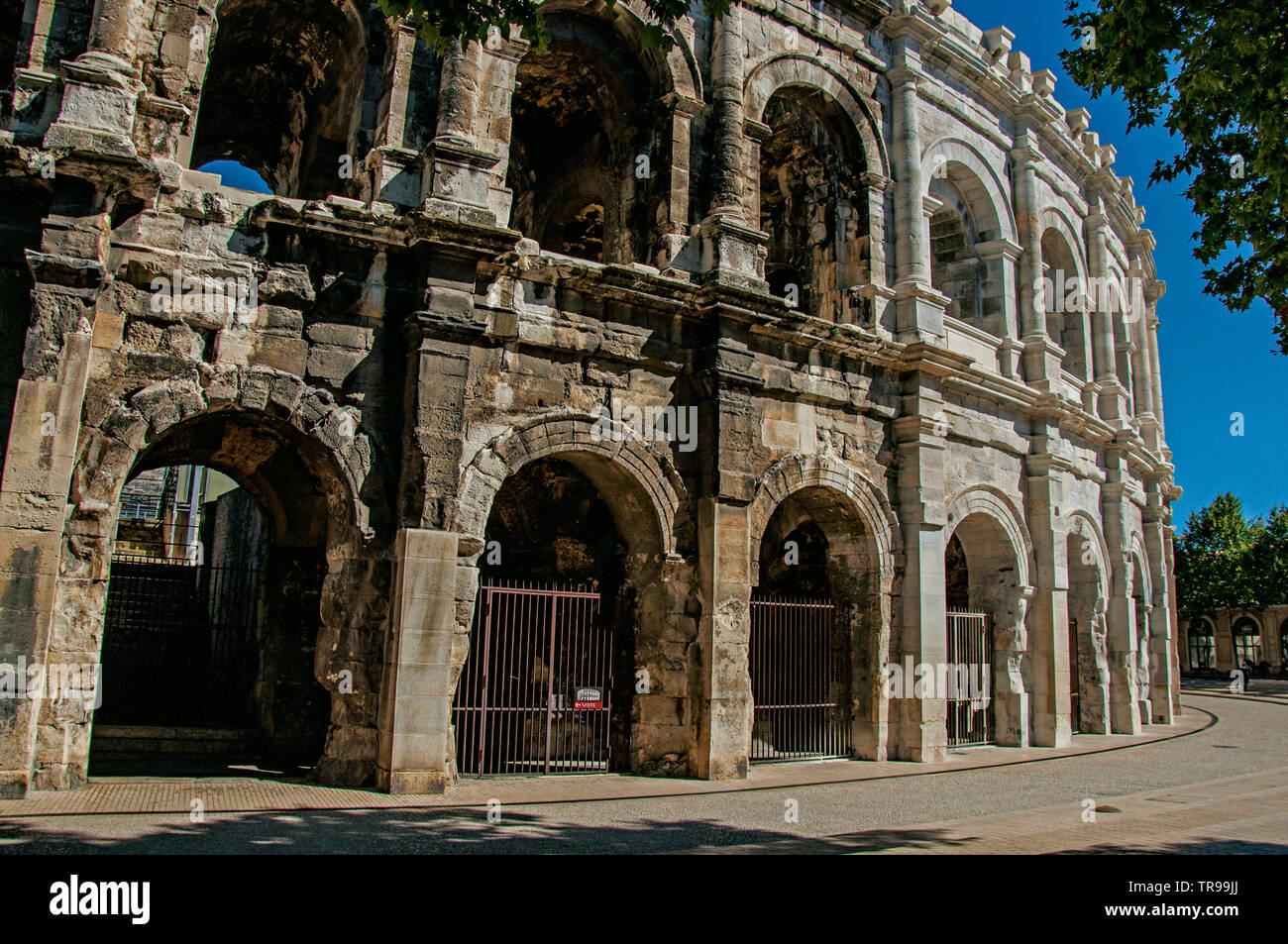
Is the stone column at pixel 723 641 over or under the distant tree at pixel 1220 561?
under

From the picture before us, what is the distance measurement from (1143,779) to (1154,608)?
32.2ft

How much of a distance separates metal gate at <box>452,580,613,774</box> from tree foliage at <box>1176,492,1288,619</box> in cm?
3318

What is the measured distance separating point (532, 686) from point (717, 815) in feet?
8.80

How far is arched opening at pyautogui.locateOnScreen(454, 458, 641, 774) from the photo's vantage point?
9820 mm

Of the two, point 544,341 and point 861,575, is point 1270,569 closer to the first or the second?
point 861,575

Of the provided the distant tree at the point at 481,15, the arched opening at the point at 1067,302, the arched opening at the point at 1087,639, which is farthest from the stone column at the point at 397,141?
the arched opening at the point at 1087,639

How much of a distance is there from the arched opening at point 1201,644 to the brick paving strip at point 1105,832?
113ft

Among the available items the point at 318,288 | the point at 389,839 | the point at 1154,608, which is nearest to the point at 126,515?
the point at 318,288

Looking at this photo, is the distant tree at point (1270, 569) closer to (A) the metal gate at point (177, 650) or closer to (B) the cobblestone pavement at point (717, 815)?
(B) the cobblestone pavement at point (717, 815)

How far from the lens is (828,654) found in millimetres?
12117

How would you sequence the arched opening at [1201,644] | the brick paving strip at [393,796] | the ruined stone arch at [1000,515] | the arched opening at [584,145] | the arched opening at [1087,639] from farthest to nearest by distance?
1. the arched opening at [1201,644]
2. the arched opening at [1087,639]
3. the ruined stone arch at [1000,515]
4. the arched opening at [584,145]
5. the brick paving strip at [393,796]

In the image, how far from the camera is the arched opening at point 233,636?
30.9ft

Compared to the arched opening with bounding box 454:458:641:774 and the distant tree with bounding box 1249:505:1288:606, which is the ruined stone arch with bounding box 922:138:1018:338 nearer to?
the arched opening with bounding box 454:458:641:774

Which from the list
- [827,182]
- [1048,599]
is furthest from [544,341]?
[1048,599]
